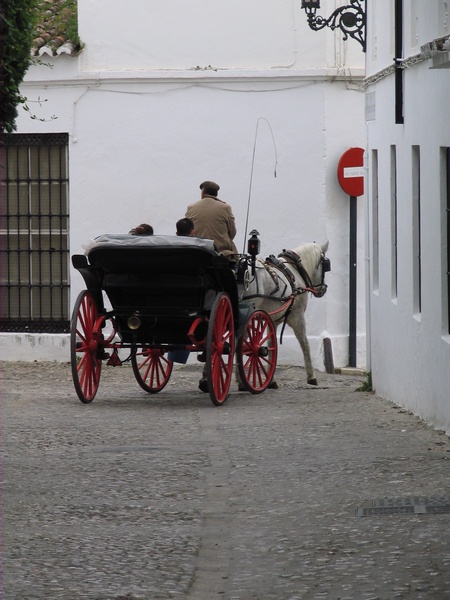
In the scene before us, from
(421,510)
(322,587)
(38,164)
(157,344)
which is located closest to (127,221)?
(38,164)

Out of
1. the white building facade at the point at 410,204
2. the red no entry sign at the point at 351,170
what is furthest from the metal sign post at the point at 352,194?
the white building facade at the point at 410,204

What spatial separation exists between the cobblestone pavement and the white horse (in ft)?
6.28

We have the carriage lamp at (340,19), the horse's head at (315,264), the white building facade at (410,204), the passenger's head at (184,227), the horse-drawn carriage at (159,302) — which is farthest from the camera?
the carriage lamp at (340,19)

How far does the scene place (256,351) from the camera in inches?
588

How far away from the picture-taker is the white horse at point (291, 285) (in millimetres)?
15516

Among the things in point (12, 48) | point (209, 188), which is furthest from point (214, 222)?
point (12, 48)

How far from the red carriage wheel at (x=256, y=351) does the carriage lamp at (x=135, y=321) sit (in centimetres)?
149

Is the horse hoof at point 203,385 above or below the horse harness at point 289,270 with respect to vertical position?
below

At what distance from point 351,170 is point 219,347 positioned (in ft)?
19.9

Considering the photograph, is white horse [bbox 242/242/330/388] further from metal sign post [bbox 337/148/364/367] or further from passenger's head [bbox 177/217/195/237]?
metal sign post [bbox 337/148/364/367]

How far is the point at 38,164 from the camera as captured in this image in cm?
1970

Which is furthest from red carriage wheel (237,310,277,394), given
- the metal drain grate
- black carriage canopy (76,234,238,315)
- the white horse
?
the metal drain grate

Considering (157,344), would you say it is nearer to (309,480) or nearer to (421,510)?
(309,480)

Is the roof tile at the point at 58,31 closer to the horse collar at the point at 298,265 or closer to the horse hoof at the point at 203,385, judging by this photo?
the horse collar at the point at 298,265
